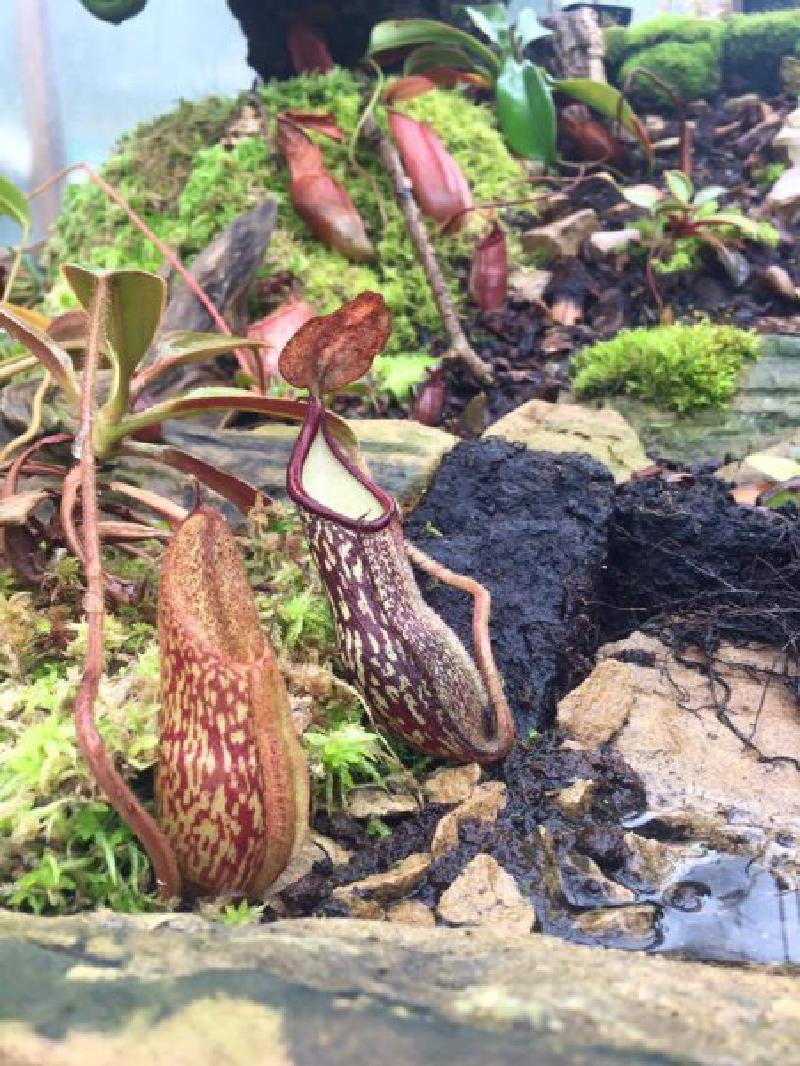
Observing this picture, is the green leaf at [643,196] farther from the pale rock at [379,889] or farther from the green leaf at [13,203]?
the pale rock at [379,889]

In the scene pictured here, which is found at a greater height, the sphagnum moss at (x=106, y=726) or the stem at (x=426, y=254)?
the stem at (x=426, y=254)

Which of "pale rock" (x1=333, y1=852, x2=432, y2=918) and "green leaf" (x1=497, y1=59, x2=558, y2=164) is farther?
"green leaf" (x1=497, y1=59, x2=558, y2=164)

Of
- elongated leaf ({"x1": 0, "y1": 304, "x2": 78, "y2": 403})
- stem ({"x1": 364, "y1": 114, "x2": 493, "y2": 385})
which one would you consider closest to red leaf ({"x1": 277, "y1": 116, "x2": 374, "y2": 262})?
stem ({"x1": 364, "y1": 114, "x2": 493, "y2": 385})

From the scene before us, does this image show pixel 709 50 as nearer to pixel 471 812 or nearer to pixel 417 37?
pixel 417 37

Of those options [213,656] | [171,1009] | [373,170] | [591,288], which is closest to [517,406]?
[591,288]

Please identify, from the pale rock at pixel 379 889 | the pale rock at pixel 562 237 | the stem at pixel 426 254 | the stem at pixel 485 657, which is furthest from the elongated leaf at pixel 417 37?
the pale rock at pixel 379 889

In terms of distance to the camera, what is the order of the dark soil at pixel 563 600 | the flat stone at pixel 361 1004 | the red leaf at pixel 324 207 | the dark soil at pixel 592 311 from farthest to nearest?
the red leaf at pixel 324 207 → the dark soil at pixel 592 311 → the dark soil at pixel 563 600 → the flat stone at pixel 361 1004

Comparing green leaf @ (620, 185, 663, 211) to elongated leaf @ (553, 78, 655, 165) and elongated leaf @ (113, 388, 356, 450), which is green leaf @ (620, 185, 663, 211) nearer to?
elongated leaf @ (553, 78, 655, 165)
